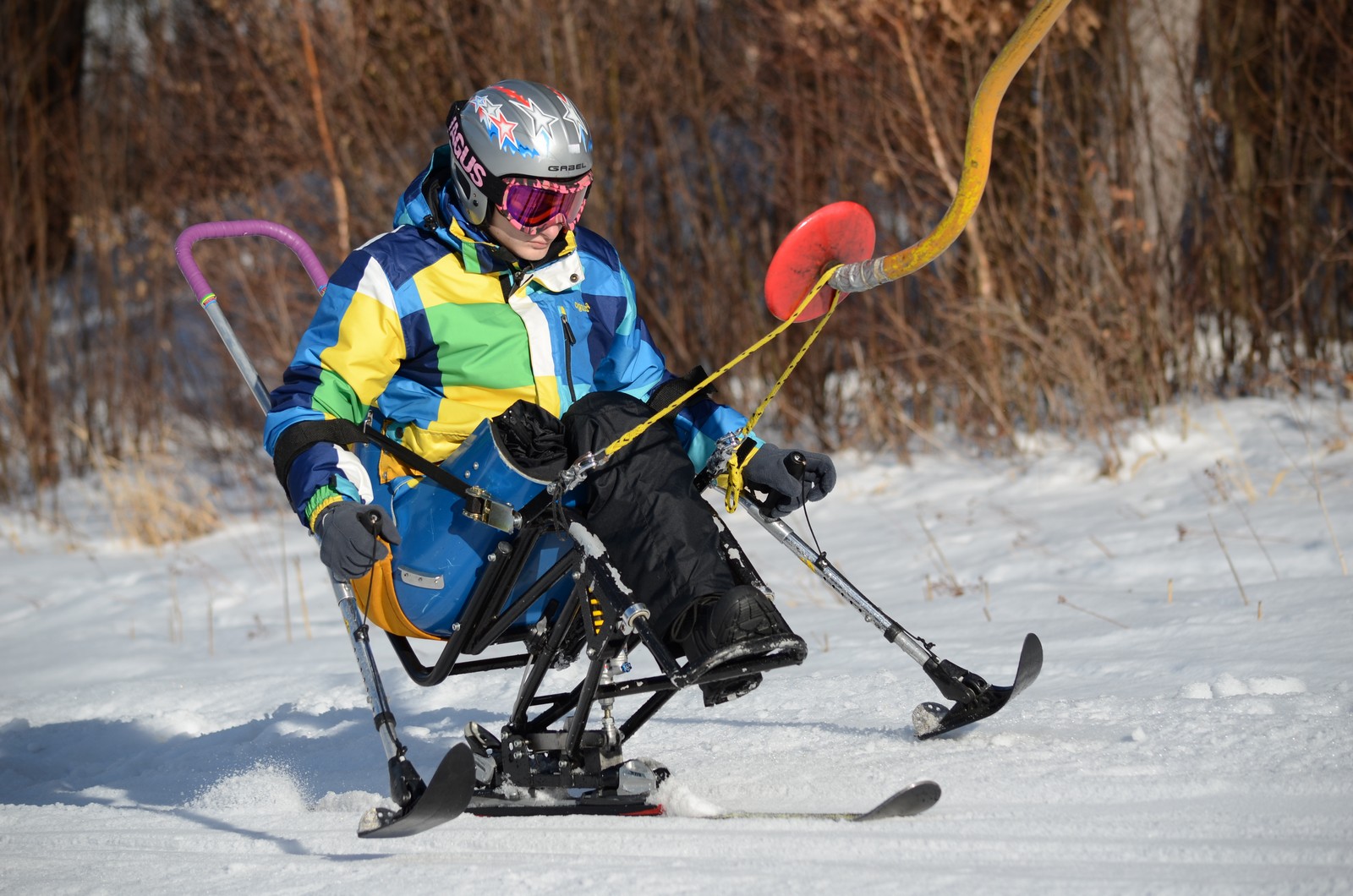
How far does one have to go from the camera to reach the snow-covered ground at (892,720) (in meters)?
2.37

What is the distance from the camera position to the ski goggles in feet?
9.50

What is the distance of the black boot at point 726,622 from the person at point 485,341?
9cm

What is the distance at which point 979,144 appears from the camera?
2494 millimetres

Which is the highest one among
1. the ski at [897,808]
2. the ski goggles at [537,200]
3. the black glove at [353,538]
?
the ski goggles at [537,200]

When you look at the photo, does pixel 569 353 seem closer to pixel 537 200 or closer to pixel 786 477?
pixel 537 200

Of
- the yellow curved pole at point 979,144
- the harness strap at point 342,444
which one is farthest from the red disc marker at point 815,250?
the harness strap at point 342,444

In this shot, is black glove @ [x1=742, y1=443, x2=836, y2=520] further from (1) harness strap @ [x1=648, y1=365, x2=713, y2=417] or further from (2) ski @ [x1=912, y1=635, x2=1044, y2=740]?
(2) ski @ [x1=912, y1=635, x2=1044, y2=740]

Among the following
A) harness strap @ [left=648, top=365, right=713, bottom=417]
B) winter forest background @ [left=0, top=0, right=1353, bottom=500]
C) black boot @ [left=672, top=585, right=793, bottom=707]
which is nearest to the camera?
black boot @ [left=672, top=585, right=793, bottom=707]

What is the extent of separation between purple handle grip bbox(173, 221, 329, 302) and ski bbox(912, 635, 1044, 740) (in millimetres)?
1909

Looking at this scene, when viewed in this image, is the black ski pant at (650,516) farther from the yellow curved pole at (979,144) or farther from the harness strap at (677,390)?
the yellow curved pole at (979,144)

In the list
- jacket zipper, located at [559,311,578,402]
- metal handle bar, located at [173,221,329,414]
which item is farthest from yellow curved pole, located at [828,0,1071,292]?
metal handle bar, located at [173,221,329,414]

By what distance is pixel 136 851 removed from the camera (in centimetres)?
291

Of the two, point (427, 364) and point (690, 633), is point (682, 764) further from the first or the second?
point (427, 364)

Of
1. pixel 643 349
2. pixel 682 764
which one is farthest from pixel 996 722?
pixel 643 349
